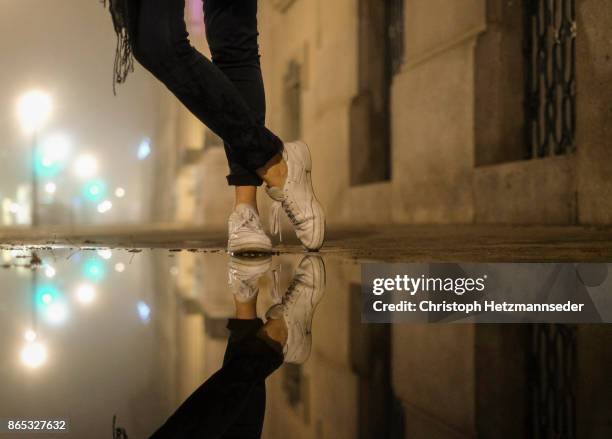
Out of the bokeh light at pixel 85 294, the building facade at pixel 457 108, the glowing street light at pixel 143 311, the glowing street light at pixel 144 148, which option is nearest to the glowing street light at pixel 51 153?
the glowing street light at pixel 144 148

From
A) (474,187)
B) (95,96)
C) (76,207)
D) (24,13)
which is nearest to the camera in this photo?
(474,187)

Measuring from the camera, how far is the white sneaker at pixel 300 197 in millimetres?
1804

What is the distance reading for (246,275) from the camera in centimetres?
151

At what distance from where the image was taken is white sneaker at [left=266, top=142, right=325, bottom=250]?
5.92ft

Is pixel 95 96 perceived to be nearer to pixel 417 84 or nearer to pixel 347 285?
pixel 417 84

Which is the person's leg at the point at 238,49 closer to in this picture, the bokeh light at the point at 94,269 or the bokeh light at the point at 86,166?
the bokeh light at the point at 94,269

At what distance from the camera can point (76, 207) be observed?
1140 centimetres

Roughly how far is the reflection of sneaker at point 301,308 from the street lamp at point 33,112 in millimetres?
8089

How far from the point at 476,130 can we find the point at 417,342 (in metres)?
3.42

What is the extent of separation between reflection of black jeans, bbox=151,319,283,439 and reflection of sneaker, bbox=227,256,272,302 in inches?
17.9

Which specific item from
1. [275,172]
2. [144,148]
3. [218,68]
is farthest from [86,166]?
[218,68]

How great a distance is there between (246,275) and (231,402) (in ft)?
2.98

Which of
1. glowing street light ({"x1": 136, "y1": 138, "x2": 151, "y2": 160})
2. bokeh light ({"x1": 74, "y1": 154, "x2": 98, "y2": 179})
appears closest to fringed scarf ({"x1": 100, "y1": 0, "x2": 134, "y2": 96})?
bokeh light ({"x1": 74, "y1": 154, "x2": 98, "y2": 179})

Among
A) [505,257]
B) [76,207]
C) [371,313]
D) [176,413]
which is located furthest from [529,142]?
[76,207]
